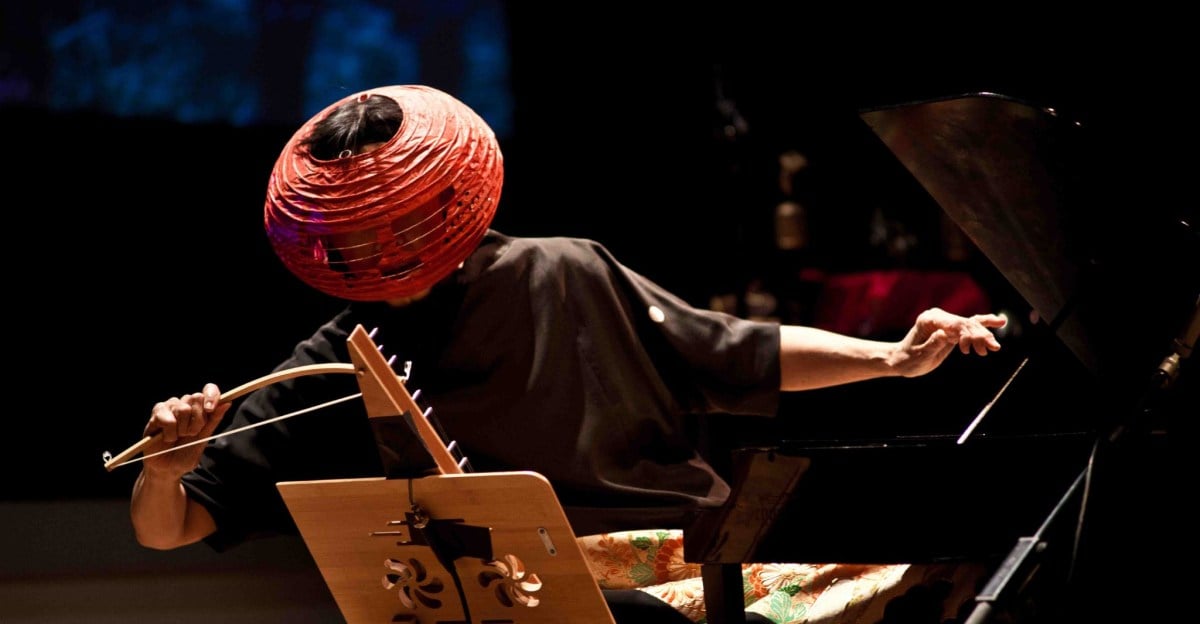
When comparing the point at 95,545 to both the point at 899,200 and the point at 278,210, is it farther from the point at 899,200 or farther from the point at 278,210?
the point at 899,200

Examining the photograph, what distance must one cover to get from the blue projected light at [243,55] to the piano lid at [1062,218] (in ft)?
7.45

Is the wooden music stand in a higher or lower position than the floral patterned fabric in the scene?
higher

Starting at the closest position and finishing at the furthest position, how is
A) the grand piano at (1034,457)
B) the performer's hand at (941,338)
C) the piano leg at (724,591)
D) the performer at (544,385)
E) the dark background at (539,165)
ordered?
the grand piano at (1034,457) → the piano leg at (724,591) → the performer's hand at (941,338) → the performer at (544,385) → the dark background at (539,165)

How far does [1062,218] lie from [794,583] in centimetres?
69

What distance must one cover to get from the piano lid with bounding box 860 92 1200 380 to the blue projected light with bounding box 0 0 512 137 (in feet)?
7.45

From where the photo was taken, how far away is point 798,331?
208 cm

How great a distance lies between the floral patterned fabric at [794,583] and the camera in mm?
1773

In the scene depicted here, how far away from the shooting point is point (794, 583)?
1.92m

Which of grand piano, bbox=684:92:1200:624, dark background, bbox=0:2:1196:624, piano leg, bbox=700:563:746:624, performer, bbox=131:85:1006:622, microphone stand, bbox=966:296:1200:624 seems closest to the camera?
microphone stand, bbox=966:296:1200:624

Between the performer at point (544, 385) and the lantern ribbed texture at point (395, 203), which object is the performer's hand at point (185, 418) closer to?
the performer at point (544, 385)

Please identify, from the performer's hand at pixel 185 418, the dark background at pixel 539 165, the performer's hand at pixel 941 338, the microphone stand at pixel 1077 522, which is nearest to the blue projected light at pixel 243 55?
the dark background at pixel 539 165

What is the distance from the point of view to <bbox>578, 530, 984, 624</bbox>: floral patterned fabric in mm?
1773

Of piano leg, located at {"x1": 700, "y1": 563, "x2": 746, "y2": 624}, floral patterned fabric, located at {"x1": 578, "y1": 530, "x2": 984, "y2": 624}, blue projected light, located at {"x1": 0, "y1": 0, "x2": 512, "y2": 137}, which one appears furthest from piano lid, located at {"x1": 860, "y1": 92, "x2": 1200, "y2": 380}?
blue projected light, located at {"x1": 0, "y1": 0, "x2": 512, "y2": 137}

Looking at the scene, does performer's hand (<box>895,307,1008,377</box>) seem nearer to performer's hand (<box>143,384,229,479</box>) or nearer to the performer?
the performer
